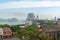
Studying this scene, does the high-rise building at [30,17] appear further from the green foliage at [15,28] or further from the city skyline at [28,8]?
the green foliage at [15,28]

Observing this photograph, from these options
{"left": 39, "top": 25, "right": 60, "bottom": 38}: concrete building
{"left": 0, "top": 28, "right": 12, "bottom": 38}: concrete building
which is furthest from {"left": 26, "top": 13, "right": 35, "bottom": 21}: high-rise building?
{"left": 0, "top": 28, "right": 12, "bottom": 38}: concrete building

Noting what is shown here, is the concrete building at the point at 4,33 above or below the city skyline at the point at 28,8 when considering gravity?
below

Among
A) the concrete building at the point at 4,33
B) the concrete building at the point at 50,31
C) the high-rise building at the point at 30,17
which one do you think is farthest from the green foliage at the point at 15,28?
the concrete building at the point at 50,31

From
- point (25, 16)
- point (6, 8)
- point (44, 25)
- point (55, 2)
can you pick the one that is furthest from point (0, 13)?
point (55, 2)

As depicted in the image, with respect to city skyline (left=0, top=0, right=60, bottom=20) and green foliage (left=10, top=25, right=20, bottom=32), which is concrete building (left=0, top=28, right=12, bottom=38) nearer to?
green foliage (left=10, top=25, right=20, bottom=32)

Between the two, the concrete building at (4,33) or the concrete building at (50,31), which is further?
the concrete building at (50,31)

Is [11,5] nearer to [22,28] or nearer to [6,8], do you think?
[6,8]

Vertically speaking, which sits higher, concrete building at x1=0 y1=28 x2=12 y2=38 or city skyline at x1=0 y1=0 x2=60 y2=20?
city skyline at x1=0 y1=0 x2=60 y2=20

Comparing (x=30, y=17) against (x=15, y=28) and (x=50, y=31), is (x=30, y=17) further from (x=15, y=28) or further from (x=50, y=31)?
(x=50, y=31)
